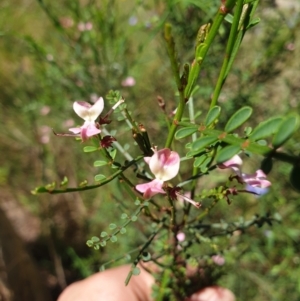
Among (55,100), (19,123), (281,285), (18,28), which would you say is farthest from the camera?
(18,28)

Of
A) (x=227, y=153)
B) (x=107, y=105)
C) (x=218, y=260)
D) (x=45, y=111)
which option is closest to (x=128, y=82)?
(x=107, y=105)

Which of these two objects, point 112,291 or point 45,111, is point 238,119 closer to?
point 112,291

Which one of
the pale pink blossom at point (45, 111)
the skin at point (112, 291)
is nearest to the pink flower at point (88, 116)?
the skin at point (112, 291)

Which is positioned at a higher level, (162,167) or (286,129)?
(286,129)

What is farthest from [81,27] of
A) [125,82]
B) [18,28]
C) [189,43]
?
[18,28]

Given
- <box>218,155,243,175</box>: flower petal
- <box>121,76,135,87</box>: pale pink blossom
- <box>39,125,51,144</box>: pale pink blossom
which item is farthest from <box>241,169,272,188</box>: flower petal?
<box>39,125,51,144</box>: pale pink blossom

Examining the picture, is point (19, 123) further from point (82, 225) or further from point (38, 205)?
point (82, 225)

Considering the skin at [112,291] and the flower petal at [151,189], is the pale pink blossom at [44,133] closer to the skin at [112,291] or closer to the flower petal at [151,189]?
the skin at [112,291]
